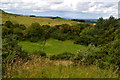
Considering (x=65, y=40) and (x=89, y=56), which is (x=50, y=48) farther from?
(x=89, y=56)

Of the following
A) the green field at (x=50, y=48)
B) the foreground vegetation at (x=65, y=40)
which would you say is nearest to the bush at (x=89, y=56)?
the foreground vegetation at (x=65, y=40)

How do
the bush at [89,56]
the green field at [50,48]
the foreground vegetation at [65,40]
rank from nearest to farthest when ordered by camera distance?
the bush at [89,56] < the foreground vegetation at [65,40] < the green field at [50,48]

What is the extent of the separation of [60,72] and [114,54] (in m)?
4.26

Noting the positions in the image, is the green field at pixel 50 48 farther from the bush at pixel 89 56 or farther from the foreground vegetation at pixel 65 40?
the bush at pixel 89 56

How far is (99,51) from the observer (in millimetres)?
10328

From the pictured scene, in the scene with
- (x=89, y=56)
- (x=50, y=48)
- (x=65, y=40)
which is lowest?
(x=50, y=48)

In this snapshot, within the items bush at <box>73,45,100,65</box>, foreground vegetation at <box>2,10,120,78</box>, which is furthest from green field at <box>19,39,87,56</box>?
bush at <box>73,45,100,65</box>

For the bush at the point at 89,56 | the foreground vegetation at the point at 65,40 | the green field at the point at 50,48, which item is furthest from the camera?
the green field at the point at 50,48

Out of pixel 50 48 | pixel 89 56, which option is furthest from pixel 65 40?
pixel 89 56

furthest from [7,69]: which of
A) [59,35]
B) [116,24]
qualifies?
[116,24]

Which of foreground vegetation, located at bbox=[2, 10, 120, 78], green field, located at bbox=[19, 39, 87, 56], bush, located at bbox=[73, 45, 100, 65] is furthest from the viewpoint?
green field, located at bbox=[19, 39, 87, 56]

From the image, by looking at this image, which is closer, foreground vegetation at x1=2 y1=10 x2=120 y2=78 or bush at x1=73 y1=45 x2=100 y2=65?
bush at x1=73 y1=45 x2=100 y2=65

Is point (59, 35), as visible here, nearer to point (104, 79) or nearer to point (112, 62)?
point (112, 62)

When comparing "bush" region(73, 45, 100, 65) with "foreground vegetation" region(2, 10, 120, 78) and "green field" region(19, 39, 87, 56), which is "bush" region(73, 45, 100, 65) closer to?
Answer: "foreground vegetation" region(2, 10, 120, 78)
